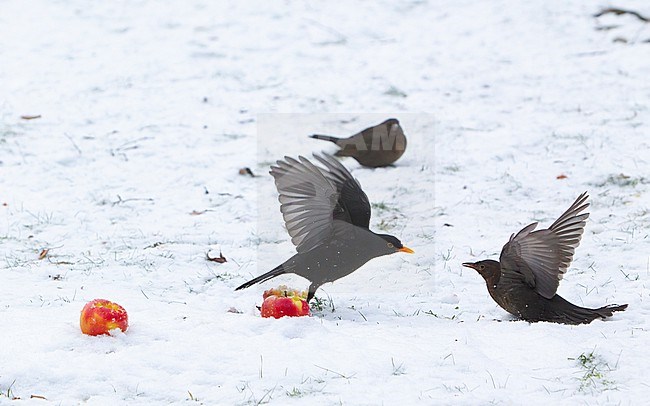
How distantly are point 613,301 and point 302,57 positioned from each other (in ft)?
18.6

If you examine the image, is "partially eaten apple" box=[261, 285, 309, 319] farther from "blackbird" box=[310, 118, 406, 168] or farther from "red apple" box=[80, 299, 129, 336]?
"blackbird" box=[310, 118, 406, 168]

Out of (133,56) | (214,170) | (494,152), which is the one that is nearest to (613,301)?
(494,152)

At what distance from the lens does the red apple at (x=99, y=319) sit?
3.08 m

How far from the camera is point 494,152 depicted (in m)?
6.27

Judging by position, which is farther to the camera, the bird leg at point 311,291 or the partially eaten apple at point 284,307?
the bird leg at point 311,291

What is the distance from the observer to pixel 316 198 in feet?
11.5

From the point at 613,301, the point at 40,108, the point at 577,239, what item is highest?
the point at 577,239

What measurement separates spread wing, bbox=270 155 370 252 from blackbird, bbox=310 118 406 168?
8.00 feet

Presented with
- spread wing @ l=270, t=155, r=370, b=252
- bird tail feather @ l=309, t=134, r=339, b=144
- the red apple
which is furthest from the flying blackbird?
bird tail feather @ l=309, t=134, r=339, b=144

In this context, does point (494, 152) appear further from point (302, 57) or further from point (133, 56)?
point (133, 56)

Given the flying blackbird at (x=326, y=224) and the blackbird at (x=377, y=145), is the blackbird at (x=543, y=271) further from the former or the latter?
the blackbird at (x=377, y=145)

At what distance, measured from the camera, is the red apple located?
3078 mm

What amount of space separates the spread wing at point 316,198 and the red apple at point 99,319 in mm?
871

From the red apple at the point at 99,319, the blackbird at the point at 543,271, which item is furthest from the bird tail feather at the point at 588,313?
the red apple at the point at 99,319
